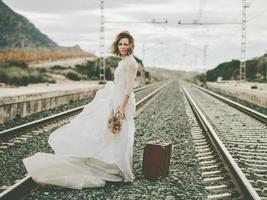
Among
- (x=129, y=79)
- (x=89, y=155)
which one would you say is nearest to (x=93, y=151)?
(x=89, y=155)

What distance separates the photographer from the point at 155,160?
22.6ft

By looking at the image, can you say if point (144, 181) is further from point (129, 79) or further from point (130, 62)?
point (130, 62)

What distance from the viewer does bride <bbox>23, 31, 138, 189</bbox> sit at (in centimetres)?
625

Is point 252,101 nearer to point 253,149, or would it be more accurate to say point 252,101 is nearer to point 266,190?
point 253,149

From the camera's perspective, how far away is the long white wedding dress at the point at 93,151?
625 centimetres

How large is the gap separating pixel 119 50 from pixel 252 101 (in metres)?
21.1

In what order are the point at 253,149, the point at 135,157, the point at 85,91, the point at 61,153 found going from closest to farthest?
the point at 61,153 < the point at 135,157 < the point at 253,149 < the point at 85,91

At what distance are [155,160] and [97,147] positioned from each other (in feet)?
3.11

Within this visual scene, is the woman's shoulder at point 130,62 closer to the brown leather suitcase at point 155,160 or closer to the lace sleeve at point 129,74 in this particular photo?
the lace sleeve at point 129,74

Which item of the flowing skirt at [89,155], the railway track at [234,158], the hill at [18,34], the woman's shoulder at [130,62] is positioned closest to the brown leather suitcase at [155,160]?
the flowing skirt at [89,155]

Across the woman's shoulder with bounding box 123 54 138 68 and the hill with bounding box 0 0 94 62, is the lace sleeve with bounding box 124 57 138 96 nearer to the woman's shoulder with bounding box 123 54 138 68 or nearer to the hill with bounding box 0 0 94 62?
the woman's shoulder with bounding box 123 54 138 68

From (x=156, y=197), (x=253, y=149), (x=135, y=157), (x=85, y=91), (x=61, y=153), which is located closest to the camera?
(x=156, y=197)

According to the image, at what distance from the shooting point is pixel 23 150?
8.93m

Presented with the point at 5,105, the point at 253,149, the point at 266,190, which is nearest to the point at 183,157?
the point at 253,149
